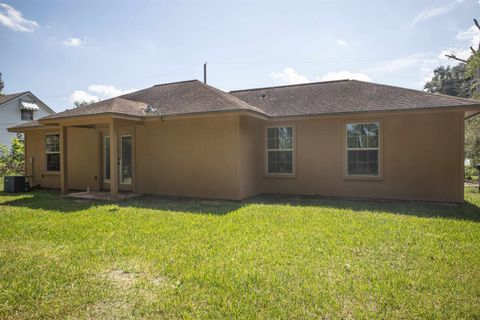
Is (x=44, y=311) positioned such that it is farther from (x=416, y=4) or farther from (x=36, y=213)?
(x=416, y=4)

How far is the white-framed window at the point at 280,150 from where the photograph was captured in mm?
10000

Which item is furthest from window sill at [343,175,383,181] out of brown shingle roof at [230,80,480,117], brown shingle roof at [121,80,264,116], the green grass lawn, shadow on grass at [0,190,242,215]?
shadow on grass at [0,190,242,215]

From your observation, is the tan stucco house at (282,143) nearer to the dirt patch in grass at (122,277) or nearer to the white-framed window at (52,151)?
the white-framed window at (52,151)

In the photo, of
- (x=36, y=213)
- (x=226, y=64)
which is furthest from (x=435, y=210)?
(x=226, y=64)

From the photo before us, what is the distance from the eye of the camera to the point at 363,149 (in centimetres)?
906

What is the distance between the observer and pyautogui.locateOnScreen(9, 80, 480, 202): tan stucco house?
27.1ft

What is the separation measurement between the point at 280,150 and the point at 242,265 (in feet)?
22.3

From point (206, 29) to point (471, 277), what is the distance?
12639mm

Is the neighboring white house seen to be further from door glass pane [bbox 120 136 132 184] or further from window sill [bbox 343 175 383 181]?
window sill [bbox 343 175 383 181]

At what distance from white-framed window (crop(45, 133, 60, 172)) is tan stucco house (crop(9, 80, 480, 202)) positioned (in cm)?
171

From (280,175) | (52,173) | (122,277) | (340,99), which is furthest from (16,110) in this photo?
(122,277)

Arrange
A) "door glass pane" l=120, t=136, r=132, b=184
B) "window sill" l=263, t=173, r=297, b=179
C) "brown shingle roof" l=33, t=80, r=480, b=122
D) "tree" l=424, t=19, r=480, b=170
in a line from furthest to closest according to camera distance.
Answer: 1. "tree" l=424, t=19, r=480, b=170
2. "door glass pane" l=120, t=136, r=132, b=184
3. "window sill" l=263, t=173, r=297, b=179
4. "brown shingle roof" l=33, t=80, r=480, b=122

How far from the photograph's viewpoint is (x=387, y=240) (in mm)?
4703

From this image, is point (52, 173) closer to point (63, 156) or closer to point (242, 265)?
point (63, 156)
